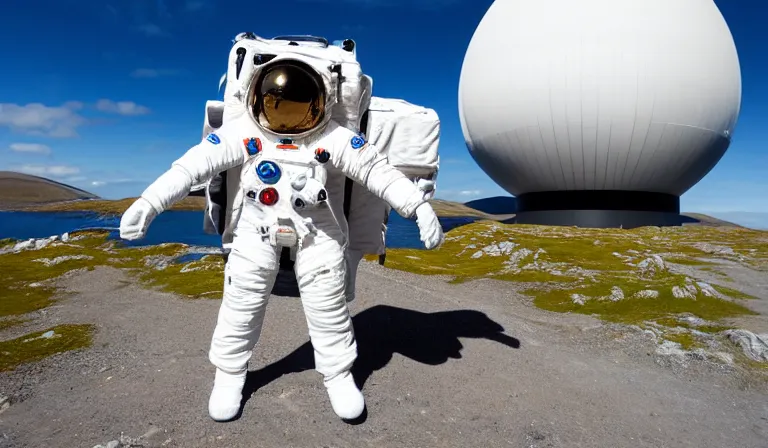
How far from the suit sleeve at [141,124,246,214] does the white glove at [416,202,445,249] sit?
1946 millimetres

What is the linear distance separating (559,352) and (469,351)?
142cm

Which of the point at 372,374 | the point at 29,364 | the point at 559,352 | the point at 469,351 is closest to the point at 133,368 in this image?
the point at 29,364

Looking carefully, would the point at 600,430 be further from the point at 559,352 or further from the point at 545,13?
the point at 545,13

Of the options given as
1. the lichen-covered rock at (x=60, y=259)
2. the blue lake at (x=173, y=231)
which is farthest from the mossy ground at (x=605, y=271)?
the lichen-covered rock at (x=60, y=259)

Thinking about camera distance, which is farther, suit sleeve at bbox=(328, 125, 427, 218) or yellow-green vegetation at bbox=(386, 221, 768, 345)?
yellow-green vegetation at bbox=(386, 221, 768, 345)

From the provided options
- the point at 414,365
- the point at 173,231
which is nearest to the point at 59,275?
the point at 414,365

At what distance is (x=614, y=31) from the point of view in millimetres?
27500

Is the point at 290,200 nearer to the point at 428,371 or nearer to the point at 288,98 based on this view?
the point at 288,98

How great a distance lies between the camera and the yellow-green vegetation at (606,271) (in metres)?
9.34

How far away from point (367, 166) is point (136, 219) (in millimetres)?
2262

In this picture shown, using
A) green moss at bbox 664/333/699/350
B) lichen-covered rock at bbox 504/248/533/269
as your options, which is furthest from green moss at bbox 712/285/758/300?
lichen-covered rock at bbox 504/248/533/269

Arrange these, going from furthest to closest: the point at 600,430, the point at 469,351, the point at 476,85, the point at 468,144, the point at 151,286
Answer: the point at 468,144 → the point at 476,85 → the point at 151,286 → the point at 469,351 → the point at 600,430

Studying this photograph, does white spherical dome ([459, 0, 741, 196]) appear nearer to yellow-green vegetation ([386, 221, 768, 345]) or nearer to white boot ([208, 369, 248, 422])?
yellow-green vegetation ([386, 221, 768, 345])

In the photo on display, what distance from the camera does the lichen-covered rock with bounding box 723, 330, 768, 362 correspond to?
6.39 meters
